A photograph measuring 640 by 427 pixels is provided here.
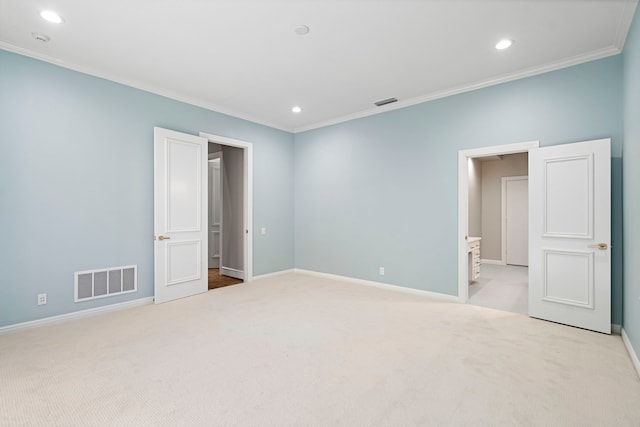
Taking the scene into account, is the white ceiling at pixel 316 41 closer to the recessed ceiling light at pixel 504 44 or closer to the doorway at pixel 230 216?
the recessed ceiling light at pixel 504 44

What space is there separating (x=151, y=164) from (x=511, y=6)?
4.36 m

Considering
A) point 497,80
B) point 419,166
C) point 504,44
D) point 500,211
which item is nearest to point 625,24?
point 504,44

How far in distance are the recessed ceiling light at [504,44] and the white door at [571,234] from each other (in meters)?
1.20

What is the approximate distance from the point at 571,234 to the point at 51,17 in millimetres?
5454

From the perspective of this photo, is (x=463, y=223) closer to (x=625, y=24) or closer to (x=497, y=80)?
(x=497, y=80)

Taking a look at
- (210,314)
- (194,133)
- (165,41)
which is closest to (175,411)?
(210,314)

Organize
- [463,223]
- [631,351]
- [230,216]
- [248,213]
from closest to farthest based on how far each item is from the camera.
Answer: [631,351] → [463,223] → [248,213] → [230,216]

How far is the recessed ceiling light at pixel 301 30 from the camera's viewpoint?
2766 mm

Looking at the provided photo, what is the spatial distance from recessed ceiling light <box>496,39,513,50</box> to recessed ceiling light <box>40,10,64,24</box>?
4.11 m

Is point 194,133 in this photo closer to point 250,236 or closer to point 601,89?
point 250,236

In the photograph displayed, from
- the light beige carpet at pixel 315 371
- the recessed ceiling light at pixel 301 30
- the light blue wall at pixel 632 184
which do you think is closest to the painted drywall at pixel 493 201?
the light beige carpet at pixel 315 371

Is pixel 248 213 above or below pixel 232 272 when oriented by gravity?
above

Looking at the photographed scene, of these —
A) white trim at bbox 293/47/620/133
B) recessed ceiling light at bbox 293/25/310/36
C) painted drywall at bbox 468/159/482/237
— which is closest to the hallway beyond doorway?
painted drywall at bbox 468/159/482/237

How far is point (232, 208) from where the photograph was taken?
A: 6141mm
